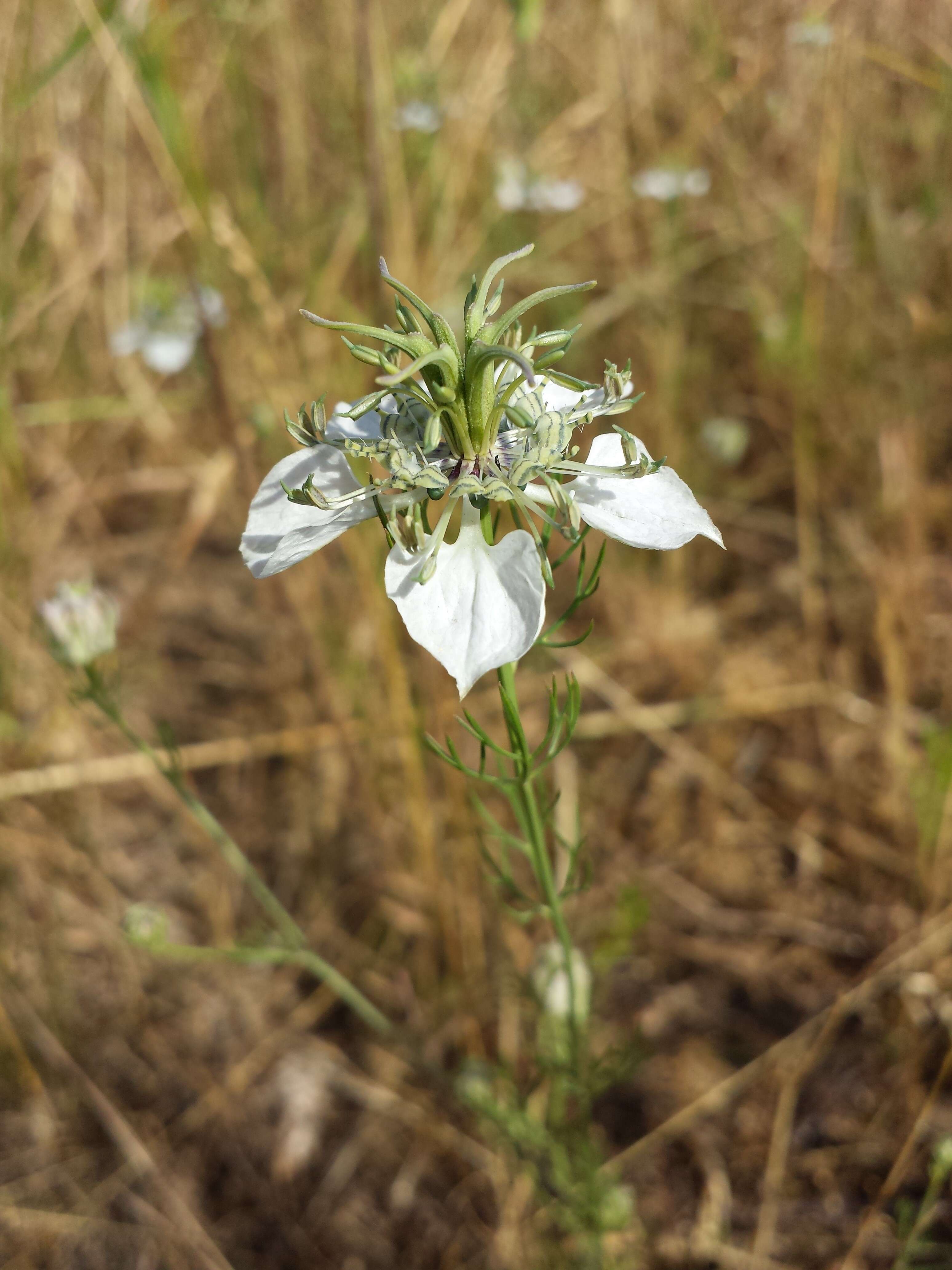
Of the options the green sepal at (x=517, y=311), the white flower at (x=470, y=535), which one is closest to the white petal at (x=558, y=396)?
the white flower at (x=470, y=535)

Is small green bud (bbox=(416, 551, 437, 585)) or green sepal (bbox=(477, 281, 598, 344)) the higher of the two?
green sepal (bbox=(477, 281, 598, 344))

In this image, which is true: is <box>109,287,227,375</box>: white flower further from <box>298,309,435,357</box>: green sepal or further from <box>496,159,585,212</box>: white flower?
<box>298,309,435,357</box>: green sepal

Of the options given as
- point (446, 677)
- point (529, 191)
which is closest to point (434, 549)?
point (446, 677)

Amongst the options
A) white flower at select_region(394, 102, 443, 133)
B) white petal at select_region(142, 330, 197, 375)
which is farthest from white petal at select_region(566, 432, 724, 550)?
white petal at select_region(142, 330, 197, 375)

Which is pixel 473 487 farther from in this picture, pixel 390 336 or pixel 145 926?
pixel 145 926

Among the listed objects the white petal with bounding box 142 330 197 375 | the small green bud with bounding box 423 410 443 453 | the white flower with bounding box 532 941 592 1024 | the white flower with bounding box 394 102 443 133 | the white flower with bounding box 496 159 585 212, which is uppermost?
the white flower with bounding box 394 102 443 133
